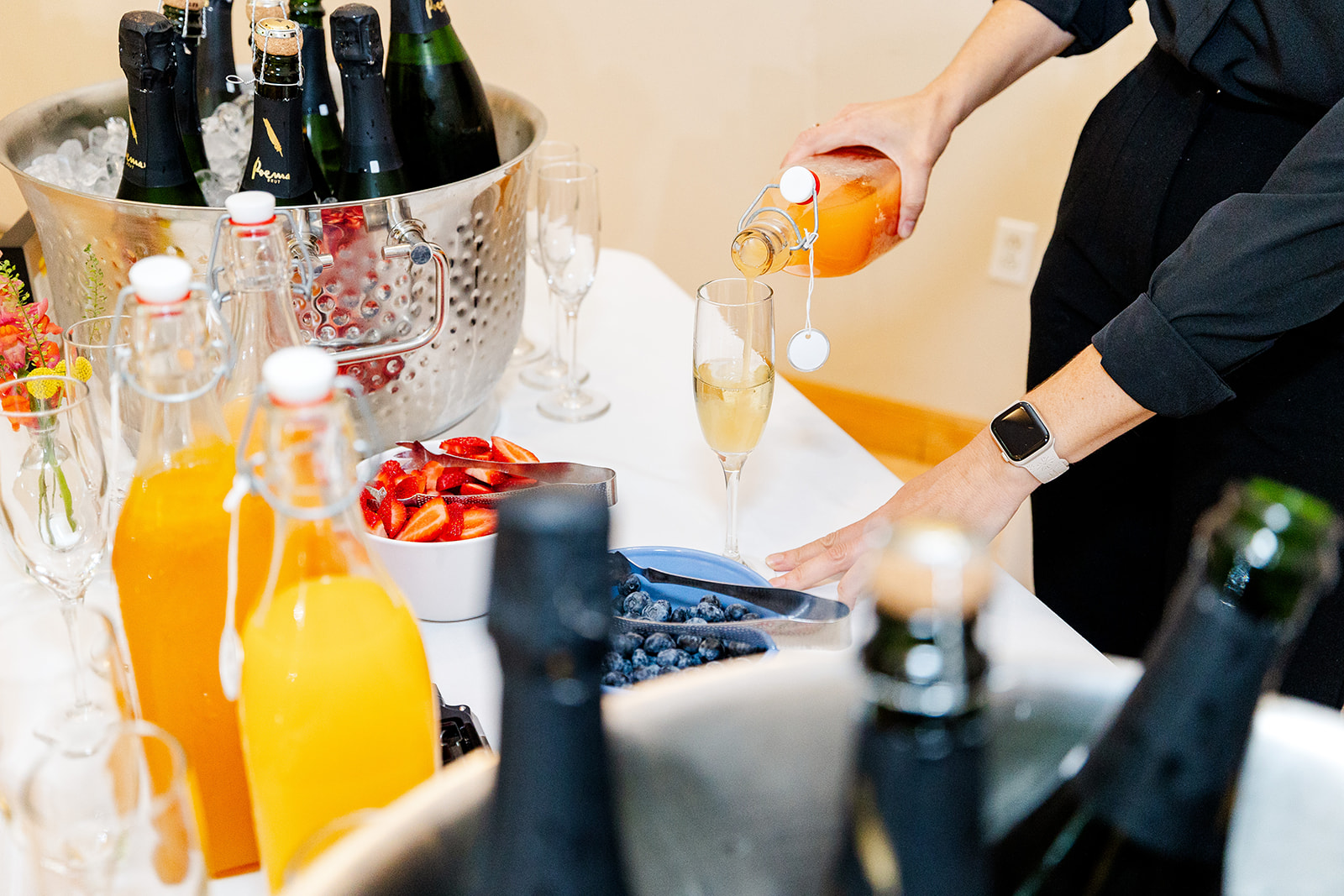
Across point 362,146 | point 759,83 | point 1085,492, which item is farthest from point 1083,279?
point 759,83

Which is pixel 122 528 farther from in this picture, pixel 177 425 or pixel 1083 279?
pixel 1083 279

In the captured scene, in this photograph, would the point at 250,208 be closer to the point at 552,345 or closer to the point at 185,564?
the point at 185,564

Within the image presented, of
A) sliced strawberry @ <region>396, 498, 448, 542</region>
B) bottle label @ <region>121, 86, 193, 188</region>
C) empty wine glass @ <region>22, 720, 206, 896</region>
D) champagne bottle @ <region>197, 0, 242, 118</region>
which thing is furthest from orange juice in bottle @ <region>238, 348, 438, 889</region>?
champagne bottle @ <region>197, 0, 242, 118</region>

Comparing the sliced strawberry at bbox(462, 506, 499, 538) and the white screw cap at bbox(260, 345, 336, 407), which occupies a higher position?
the white screw cap at bbox(260, 345, 336, 407)

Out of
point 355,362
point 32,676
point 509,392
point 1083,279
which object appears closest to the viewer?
point 32,676

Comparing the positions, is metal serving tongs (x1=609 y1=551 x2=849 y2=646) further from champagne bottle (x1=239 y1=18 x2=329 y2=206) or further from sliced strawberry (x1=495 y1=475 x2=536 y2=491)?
champagne bottle (x1=239 y1=18 x2=329 y2=206)

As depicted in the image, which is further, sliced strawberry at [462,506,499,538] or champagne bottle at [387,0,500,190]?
champagne bottle at [387,0,500,190]

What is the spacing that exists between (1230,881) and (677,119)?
2279 mm

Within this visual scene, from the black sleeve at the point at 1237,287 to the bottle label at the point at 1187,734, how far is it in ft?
2.01

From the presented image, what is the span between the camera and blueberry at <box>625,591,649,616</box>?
0.70 meters

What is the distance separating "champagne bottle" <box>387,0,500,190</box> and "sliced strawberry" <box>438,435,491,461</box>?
0.31m

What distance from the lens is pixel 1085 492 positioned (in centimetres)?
128

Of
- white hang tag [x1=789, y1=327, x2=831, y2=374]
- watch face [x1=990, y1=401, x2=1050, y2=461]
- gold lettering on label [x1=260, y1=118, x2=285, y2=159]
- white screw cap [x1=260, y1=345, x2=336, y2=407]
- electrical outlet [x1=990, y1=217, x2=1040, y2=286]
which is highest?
white screw cap [x1=260, y1=345, x2=336, y2=407]

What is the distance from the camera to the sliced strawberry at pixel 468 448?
87 cm
